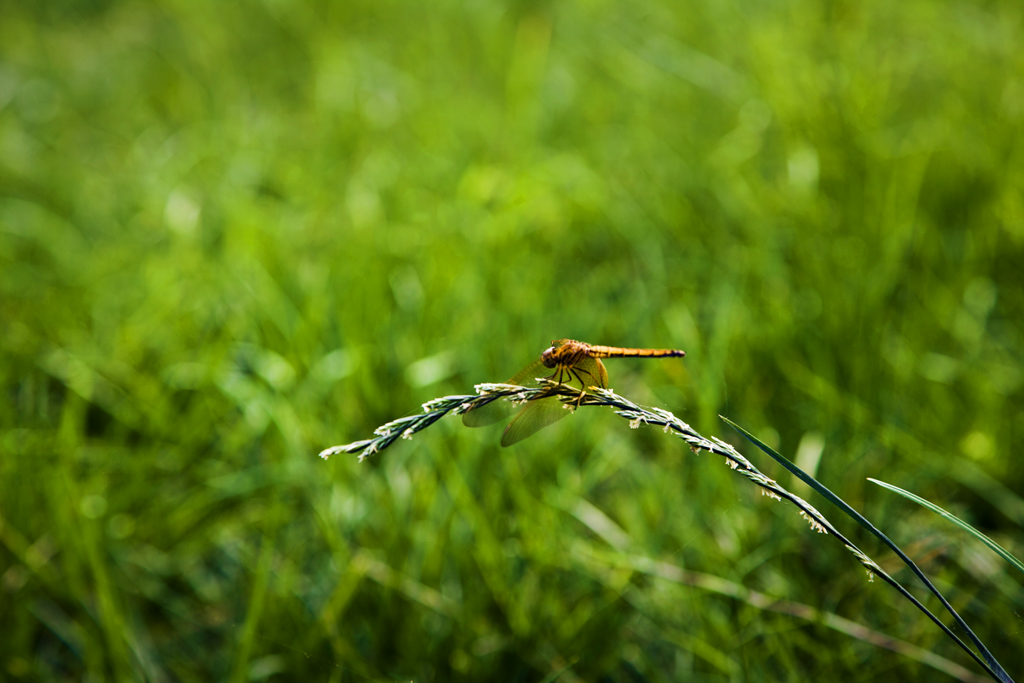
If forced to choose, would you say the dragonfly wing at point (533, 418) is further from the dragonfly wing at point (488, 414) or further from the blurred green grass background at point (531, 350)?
the blurred green grass background at point (531, 350)

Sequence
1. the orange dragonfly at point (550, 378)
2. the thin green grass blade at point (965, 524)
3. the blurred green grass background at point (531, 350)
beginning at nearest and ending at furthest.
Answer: the thin green grass blade at point (965, 524) → the orange dragonfly at point (550, 378) → the blurred green grass background at point (531, 350)

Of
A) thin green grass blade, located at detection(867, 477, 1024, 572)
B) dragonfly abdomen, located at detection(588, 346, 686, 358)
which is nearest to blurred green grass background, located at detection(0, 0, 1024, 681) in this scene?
dragonfly abdomen, located at detection(588, 346, 686, 358)

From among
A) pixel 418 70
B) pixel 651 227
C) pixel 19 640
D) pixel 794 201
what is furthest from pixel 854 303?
pixel 418 70

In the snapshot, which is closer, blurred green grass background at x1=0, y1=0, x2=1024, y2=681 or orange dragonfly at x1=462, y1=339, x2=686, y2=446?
orange dragonfly at x1=462, y1=339, x2=686, y2=446

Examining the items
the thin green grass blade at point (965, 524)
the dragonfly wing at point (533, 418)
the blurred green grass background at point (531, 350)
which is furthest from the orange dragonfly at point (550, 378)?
the blurred green grass background at point (531, 350)

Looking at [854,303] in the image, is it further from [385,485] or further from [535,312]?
[385,485]

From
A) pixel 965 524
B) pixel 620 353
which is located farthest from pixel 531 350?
pixel 965 524

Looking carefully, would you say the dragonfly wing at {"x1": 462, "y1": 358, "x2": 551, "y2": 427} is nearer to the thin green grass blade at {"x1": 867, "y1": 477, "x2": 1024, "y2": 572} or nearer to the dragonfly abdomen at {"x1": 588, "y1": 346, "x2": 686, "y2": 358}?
the dragonfly abdomen at {"x1": 588, "y1": 346, "x2": 686, "y2": 358}
